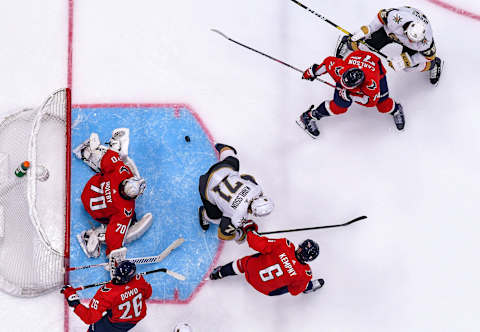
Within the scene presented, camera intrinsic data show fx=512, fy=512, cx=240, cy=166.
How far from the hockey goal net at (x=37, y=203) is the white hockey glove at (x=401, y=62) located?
281 centimetres

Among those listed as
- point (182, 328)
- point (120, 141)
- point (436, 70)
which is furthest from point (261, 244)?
point (436, 70)

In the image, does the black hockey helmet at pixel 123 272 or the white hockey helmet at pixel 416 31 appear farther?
the white hockey helmet at pixel 416 31

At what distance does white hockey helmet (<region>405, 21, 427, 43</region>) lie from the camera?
4129 mm

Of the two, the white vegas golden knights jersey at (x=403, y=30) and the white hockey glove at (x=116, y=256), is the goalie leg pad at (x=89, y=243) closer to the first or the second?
the white hockey glove at (x=116, y=256)

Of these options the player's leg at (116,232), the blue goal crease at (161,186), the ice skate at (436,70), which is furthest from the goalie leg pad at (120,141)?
the ice skate at (436,70)

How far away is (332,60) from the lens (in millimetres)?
4258

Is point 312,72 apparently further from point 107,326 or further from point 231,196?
point 107,326

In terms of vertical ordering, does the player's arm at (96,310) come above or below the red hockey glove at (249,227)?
below

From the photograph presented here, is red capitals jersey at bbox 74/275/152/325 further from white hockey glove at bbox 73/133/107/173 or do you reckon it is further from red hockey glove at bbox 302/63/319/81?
red hockey glove at bbox 302/63/319/81

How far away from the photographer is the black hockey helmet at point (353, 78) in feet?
13.1

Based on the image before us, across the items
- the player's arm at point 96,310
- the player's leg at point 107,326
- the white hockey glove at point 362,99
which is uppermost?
the white hockey glove at point 362,99

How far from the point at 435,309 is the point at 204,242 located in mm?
2185

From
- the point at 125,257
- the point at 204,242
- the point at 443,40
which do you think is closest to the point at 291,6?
the point at 443,40

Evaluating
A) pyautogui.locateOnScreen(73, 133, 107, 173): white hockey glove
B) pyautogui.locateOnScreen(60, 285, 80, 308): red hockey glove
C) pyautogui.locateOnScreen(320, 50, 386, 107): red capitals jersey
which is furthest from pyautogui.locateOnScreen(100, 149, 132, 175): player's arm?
pyautogui.locateOnScreen(320, 50, 386, 107): red capitals jersey
